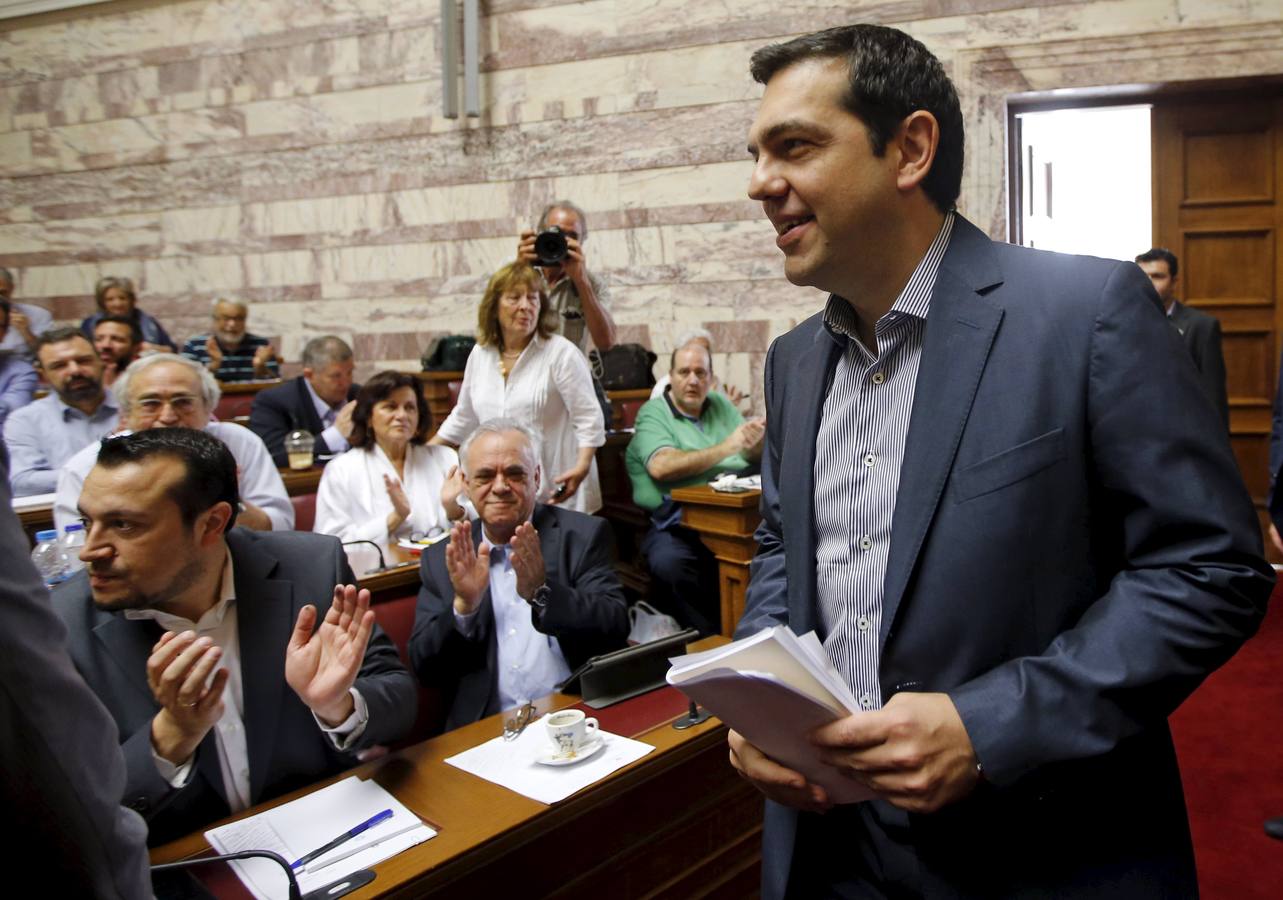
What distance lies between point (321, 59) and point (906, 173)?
7680mm

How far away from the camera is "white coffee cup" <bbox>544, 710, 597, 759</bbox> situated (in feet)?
5.73

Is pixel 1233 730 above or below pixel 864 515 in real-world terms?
below

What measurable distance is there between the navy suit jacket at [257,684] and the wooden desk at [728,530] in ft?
6.55

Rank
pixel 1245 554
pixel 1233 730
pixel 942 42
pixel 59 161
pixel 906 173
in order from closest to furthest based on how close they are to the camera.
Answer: pixel 1245 554
pixel 906 173
pixel 1233 730
pixel 942 42
pixel 59 161

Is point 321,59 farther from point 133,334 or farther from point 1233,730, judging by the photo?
point 1233,730

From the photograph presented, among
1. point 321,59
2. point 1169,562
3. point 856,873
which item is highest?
point 321,59

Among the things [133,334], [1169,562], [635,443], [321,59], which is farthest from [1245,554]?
[321,59]

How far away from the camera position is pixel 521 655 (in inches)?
102

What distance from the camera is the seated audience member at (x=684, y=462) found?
4.18 metres

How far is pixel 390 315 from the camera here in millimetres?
7633

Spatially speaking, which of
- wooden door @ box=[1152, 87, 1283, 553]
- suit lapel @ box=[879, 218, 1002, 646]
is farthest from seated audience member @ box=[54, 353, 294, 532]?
wooden door @ box=[1152, 87, 1283, 553]

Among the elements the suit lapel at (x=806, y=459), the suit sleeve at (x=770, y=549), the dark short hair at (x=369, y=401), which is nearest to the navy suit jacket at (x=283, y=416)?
the dark short hair at (x=369, y=401)

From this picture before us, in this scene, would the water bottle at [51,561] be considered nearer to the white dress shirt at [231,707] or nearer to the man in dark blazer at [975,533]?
the white dress shirt at [231,707]

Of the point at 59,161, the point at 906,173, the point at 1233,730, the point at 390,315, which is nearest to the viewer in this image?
the point at 906,173
